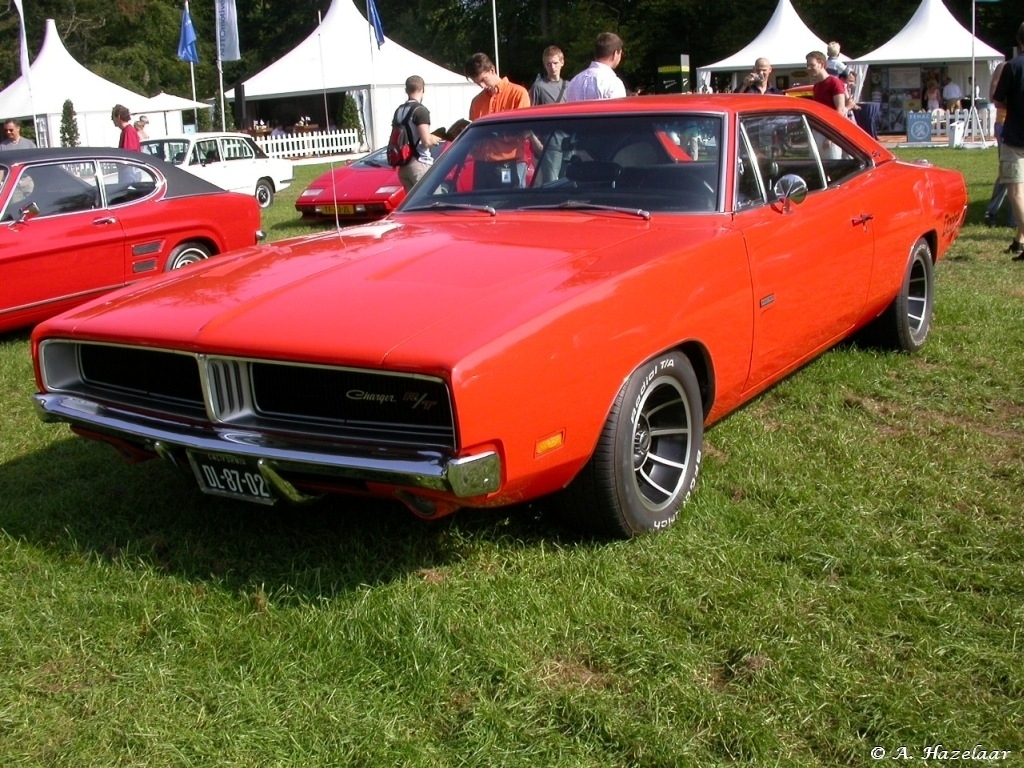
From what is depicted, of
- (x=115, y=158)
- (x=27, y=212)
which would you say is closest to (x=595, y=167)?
(x=27, y=212)

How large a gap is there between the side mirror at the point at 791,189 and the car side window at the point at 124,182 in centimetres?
530

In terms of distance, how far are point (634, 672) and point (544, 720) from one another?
0.99 ft

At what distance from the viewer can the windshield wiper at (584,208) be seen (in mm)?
4195

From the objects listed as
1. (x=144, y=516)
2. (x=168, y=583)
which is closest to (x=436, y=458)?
(x=168, y=583)

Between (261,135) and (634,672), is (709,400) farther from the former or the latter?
(261,135)

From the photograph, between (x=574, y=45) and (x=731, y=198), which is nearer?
(x=731, y=198)

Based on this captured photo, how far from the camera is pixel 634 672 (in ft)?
9.29

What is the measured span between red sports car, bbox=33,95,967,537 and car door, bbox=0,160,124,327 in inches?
135

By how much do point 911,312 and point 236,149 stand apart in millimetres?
14012

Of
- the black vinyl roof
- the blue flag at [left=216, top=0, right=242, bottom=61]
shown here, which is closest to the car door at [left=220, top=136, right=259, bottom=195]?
the blue flag at [left=216, top=0, right=242, bottom=61]

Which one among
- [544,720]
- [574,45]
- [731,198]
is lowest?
[544,720]

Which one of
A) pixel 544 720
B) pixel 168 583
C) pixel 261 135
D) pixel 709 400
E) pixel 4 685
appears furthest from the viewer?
pixel 261 135

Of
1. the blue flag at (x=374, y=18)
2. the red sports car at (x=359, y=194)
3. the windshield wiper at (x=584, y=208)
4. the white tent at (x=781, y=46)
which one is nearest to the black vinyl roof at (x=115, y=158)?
the red sports car at (x=359, y=194)

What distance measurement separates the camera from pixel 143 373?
144 inches
